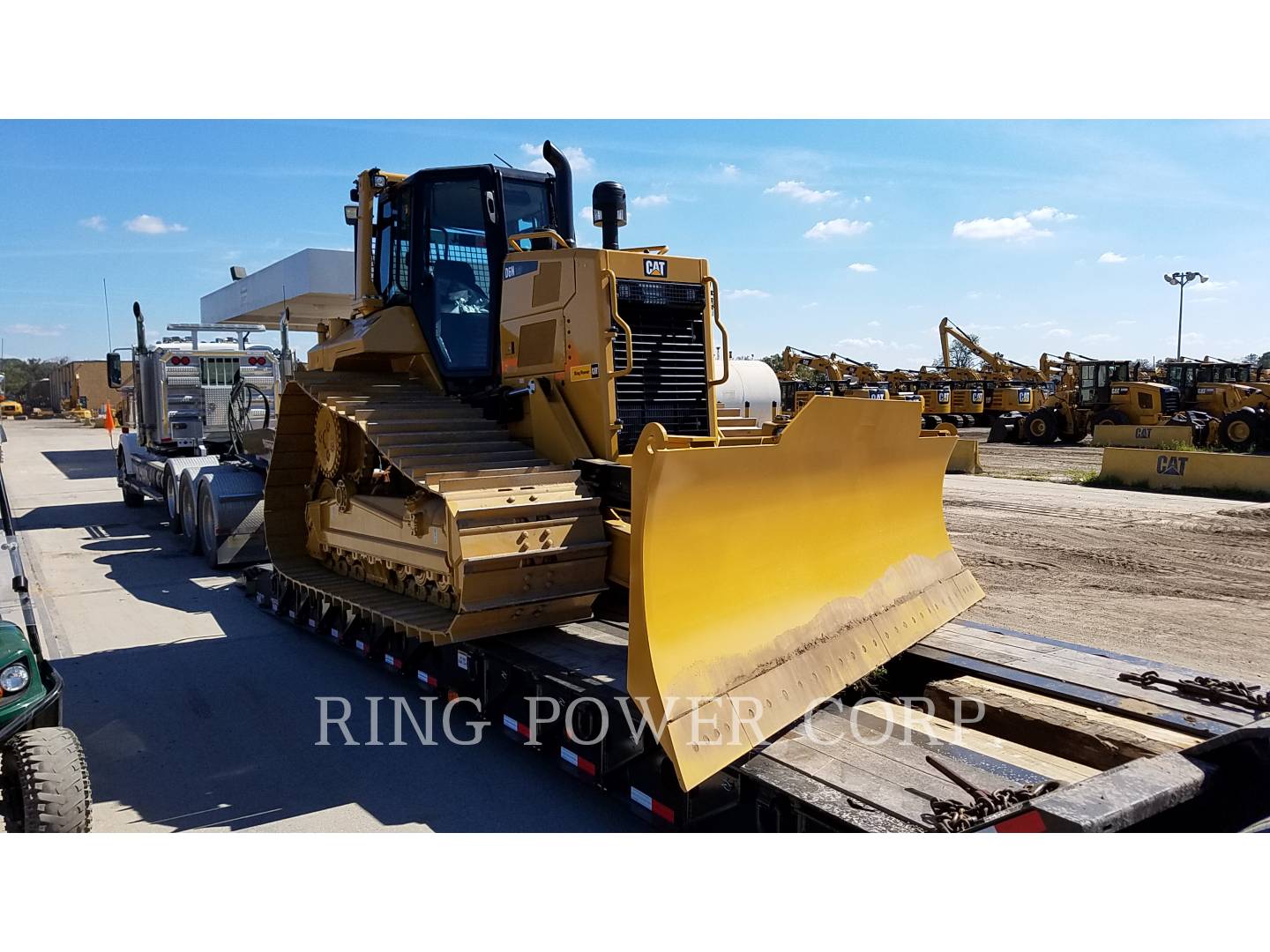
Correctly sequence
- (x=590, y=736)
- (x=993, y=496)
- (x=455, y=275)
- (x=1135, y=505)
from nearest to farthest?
1. (x=590, y=736)
2. (x=455, y=275)
3. (x=1135, y=505)
4. (x=993, y=496)

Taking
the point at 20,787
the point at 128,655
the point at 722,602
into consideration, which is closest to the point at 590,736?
the point at 722,602

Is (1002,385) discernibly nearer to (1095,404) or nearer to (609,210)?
(1095,404)

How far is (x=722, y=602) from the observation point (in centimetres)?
406

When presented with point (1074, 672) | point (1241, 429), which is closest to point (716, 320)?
point (1074, 672)

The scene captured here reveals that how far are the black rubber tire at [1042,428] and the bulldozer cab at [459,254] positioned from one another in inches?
998

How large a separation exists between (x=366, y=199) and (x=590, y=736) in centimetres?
496

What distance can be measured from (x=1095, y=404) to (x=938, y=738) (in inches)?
1056

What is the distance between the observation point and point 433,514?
5520 millimetres

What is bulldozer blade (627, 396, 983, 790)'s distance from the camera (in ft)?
12.1

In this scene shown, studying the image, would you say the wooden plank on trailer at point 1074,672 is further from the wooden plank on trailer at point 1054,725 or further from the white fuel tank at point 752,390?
the white fuel tank at point 752,390

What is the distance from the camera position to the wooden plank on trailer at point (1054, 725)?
4117mm

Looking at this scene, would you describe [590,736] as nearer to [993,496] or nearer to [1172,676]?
[1172,676]

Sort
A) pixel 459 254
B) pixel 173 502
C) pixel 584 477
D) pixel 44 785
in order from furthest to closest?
pixel 173 502 < pixel 459 254 < pixel 584 477 < pixel 44 785

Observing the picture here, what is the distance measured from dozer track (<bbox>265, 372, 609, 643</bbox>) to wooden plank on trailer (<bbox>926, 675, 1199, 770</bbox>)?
208cm
